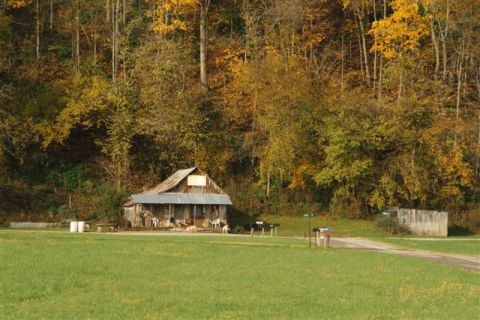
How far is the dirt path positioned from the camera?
1415 inches

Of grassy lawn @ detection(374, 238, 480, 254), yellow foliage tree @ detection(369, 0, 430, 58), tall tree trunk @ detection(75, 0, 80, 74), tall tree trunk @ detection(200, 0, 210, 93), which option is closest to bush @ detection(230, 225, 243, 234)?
grassy lawn @ detection(374, 238, 480, 254)

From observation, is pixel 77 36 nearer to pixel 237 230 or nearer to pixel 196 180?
pixel 196 180

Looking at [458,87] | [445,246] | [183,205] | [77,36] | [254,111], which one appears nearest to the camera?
[445,246]

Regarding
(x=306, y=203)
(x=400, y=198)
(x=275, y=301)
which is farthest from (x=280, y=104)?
(x=275, y=301)

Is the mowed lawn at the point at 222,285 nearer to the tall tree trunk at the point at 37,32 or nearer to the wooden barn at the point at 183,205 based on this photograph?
the wooden barn at the point at 183,205

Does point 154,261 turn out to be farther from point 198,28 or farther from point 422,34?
point 198,28

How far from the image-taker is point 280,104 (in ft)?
238

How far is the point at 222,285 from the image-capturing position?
25.0m

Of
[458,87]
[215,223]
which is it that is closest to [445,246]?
[215,223]

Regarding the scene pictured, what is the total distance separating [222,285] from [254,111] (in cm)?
5143

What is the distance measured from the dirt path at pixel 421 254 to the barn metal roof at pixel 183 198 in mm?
15957

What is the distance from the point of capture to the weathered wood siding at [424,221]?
62.7m

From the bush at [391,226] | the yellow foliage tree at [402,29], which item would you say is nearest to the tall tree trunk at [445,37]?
the yellow foliage tree at [402,29]

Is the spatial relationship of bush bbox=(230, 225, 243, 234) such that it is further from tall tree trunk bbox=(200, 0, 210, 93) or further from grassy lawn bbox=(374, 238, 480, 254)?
tall tree trunk bbox=(200, 0, 210, 93)
